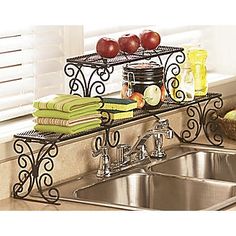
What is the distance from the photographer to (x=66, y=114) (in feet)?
9.64

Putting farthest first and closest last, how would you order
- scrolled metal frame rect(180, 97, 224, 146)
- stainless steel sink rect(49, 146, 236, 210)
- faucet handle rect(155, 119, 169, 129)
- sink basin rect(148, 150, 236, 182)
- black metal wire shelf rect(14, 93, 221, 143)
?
1. scrolled metal frame rect(180, 97, 224, 146)
2. sink basin rect(148, 150, 236, 182)
3. faucet handle rect(155, 119, 169, 129)
4. stainless steel sink rect(49, 146, 236, 210)
5. black metal wire shelf rect(14, 93, 221, 143)

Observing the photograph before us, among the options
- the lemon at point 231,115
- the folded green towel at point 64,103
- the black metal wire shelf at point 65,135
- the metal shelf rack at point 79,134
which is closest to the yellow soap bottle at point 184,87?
the metal shelf rack at point 79,134

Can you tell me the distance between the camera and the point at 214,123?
3.91 metres

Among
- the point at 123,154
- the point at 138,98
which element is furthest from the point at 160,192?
the point at 138,98

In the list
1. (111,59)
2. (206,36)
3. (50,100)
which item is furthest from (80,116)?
(206,36)

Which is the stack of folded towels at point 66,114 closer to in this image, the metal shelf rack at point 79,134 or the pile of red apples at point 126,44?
the metal shelf rack at point 79,134

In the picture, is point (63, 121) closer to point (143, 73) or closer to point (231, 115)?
point (143, 73)

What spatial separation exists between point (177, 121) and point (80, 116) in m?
0.85

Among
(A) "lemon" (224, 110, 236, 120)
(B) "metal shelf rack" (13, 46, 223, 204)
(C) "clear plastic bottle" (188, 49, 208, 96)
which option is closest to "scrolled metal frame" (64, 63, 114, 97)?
(B) "metal shelf rack" (13, 46, 223, 204)

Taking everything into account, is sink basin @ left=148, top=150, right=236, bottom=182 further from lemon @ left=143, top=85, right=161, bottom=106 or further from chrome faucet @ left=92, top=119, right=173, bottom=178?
lemon @ left=143, top=85, right=161, bottom=106

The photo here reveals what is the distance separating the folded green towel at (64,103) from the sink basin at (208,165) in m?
0.64

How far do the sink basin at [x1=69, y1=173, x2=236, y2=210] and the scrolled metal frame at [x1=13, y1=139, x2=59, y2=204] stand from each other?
0.17 meters

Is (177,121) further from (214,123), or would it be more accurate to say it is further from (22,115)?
(22,115)

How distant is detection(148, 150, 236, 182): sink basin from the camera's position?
356 cm
